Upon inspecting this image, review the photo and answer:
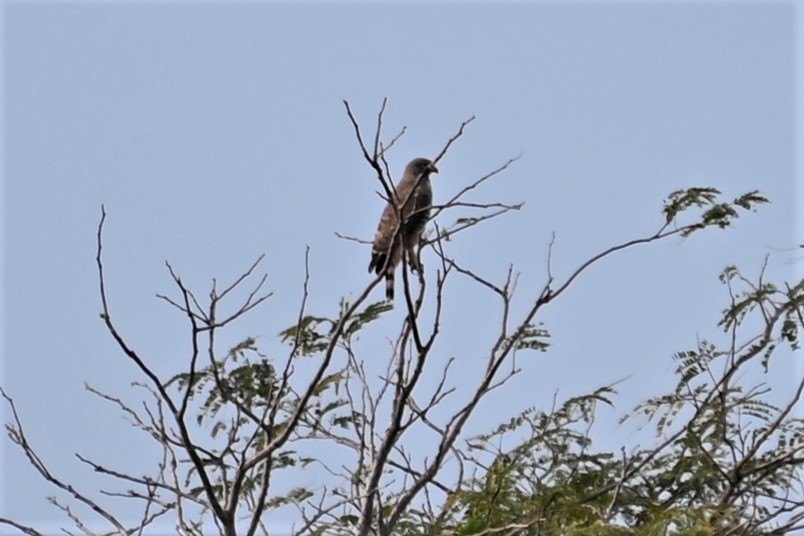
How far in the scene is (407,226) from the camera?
19.6 ft

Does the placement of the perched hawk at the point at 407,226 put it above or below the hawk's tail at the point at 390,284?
above

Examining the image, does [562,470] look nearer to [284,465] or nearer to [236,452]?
[284,465]

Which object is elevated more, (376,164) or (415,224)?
(415,224)

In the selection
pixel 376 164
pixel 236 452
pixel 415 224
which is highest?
pixel 415 224

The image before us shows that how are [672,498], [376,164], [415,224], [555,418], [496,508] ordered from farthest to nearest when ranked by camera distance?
1. [415,224]
2. [555,418]
3. [672,498]
4. [496,508]
5. [376,164]

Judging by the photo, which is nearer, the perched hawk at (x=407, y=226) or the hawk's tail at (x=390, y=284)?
the perched hawk at (x=407, y=226)

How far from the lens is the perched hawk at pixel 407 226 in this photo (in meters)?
5.80

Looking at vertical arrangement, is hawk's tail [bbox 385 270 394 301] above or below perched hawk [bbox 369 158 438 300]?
below

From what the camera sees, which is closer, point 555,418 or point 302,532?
point 302,532

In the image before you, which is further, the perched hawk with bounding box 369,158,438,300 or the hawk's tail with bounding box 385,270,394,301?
the hawk's tail with bounding box 385,270,394,301

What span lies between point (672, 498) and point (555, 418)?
2.27ft

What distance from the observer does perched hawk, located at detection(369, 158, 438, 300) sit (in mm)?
5805

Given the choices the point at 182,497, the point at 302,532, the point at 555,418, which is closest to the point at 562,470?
the point at 555,418

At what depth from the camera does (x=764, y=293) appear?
5.62 m
